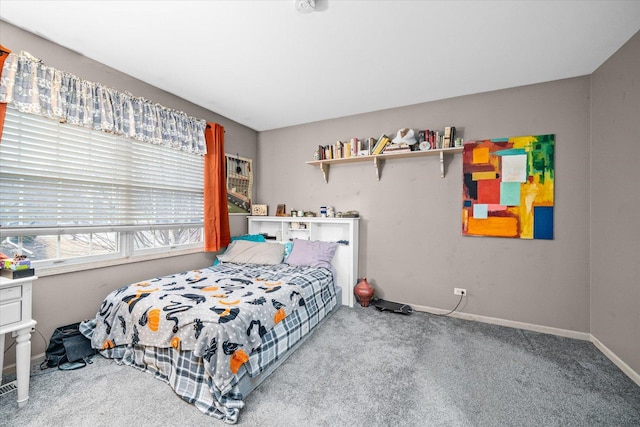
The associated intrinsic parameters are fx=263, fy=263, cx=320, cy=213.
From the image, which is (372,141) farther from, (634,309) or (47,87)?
(47,87)

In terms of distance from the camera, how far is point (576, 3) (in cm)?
163

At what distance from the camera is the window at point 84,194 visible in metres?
1.91

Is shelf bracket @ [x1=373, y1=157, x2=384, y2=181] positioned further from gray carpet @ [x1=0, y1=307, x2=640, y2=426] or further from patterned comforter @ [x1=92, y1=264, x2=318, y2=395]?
gray carpet @ [x1=0, y1=307, x2=640, y2=426]

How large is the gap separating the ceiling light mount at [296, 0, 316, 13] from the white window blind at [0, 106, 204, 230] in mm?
2017

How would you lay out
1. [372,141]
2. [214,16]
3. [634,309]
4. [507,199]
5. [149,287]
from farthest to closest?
[372,141]
[507,199]
[149,287]
[634,309]
[214,16]

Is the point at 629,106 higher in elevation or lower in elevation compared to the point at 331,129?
lower

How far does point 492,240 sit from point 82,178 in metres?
3.93

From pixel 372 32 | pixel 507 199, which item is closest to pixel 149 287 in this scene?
pixel 372 32

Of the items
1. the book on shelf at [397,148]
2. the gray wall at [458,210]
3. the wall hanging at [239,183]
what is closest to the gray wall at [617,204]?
the gray wall at [458,210]

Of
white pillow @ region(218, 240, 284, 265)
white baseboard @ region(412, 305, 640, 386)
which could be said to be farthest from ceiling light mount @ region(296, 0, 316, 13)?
white baseboard @ region(412, 305, 640, 386)

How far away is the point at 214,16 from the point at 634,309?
11.8ft

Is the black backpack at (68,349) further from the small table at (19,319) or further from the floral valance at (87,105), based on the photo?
the floral valance at (87,105)

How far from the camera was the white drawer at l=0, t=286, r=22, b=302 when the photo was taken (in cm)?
148

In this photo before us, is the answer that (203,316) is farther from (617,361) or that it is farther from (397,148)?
(617,361)
